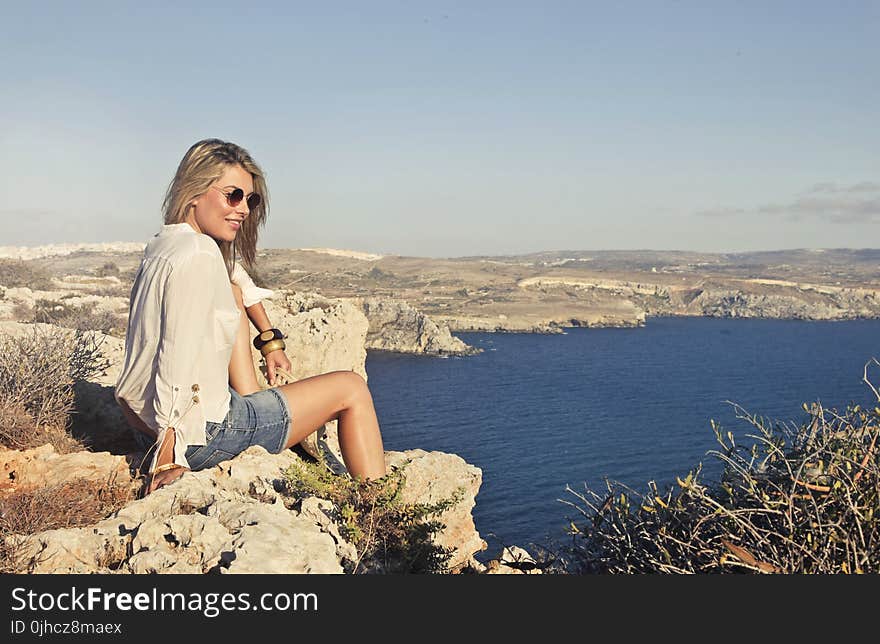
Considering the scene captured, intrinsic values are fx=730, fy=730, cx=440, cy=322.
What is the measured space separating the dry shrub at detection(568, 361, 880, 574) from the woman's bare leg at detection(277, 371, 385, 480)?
4.13 ft

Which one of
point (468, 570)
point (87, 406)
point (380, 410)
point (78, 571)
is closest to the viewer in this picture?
point (78, 571)

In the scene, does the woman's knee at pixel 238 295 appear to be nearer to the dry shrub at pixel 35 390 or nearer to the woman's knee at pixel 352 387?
the woman's knee at pixel 352 387

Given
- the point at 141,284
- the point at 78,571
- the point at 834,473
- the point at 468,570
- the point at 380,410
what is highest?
the point at 141,284

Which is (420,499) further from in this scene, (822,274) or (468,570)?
(822,274)

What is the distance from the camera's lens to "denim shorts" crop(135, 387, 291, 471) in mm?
3924

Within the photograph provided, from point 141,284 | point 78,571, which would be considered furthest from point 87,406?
point 78,571

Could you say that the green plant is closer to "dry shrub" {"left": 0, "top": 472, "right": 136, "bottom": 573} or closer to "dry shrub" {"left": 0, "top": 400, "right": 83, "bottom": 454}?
"dry shrub" {"left": 0, "top": 472, "right": 136, "bottom": 573}

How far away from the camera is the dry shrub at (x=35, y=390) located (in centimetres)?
521

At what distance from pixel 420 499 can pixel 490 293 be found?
121588 mm

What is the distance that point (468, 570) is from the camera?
4.73 m

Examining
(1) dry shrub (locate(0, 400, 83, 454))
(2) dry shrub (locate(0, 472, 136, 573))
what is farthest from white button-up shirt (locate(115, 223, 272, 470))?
(1) dry shrub (locate(0, 400, 83, 454))

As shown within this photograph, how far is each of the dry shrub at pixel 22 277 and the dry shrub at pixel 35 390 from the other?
87.6ft

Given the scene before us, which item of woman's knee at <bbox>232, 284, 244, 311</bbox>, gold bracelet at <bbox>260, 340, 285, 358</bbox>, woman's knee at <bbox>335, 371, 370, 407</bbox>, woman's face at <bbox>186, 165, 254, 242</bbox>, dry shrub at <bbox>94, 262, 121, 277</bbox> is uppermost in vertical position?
woman's face at <bbox>186, 165, 254, 242</bbox>

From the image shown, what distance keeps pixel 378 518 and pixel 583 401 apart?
171 feet
